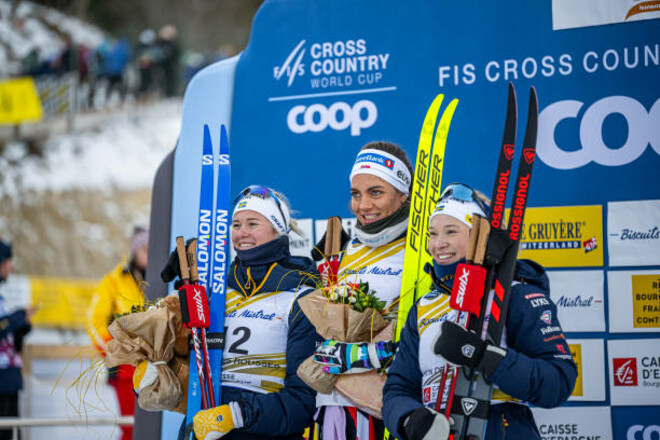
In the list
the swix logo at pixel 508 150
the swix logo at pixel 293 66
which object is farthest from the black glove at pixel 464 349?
the swix logo at pixel 293 66

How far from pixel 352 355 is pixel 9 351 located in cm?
354

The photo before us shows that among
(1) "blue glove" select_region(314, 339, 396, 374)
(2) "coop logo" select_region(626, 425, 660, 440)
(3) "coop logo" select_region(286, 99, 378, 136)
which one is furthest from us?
(3) "coop logo" select_region(286, 99, 378, 136)

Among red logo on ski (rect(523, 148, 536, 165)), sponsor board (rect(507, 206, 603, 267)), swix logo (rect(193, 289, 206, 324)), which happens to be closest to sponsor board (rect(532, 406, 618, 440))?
sponsor board (rect(507, 206, 603, 267))

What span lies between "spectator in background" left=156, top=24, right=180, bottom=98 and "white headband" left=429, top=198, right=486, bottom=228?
19.3 metres

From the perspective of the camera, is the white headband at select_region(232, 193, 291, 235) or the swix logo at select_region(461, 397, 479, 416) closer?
the swix logo at select_region(461, 397, 479, 416)

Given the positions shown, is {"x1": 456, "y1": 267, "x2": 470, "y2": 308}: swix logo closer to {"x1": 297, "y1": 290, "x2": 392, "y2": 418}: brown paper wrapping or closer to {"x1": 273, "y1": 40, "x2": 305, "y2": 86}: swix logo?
{"x1": 297, "y1": 290, "x2": 392, "y2": 418}: brown paper wrapping

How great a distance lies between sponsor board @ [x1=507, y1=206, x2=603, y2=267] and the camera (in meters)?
3.82

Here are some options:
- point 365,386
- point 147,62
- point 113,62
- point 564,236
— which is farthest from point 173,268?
point 113,62

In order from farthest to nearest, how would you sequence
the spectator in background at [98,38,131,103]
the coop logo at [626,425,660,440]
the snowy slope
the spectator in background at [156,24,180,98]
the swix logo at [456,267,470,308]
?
the snowy slope < the spectator in background at [98,38,131,103] < the spectator in background at [156,24,180,98] < the coop logo at [626,425,660,440] < the swix logo at [456,267,470,308]

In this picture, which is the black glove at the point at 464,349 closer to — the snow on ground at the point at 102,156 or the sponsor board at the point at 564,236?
the sponsor board at the point at 564,236

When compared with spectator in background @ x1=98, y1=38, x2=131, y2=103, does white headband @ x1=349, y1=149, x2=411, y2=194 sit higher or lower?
lower

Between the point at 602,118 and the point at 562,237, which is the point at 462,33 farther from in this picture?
the point at 562,237

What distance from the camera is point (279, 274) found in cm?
316

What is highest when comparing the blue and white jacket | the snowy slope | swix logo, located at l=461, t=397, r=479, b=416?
the snowy slope
